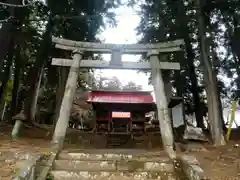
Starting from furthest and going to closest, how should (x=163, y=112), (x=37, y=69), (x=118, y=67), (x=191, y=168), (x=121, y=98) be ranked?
(x=121, y=98) < (x=37, y=69) < (x=118, y=67) < (x=163, y=112) < (x=191, y=168)

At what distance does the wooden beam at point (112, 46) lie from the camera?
813cm

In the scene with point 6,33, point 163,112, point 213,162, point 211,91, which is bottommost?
→ point 213,162

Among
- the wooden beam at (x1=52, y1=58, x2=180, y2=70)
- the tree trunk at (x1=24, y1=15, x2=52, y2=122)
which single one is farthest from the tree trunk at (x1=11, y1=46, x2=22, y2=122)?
the wooden beam at (x1=52, y1=58, x2=180, y2=70)

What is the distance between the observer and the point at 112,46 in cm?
824

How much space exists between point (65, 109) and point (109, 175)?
2.56m

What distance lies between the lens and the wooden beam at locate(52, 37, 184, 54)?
8133mm

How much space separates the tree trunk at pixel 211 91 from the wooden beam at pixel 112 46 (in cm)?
136

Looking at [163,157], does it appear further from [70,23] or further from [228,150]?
[70,23]

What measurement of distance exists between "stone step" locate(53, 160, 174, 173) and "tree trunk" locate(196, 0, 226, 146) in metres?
3.37

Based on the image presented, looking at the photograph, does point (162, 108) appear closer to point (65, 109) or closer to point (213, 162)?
point (213, 162)

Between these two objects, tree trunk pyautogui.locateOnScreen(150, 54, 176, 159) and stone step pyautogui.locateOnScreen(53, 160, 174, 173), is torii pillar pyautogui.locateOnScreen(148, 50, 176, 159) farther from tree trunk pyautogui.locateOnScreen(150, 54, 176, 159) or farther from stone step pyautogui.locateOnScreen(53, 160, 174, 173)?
stone step pyautogui.locateOnScreen(53, 160, 174, 173)

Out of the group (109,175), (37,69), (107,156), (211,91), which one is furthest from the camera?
(37,69)

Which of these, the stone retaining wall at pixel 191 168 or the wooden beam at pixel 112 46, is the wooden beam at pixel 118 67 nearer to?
the wooden beam at pixel 112 46

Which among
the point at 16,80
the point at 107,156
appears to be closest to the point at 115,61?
the point at 107,156
